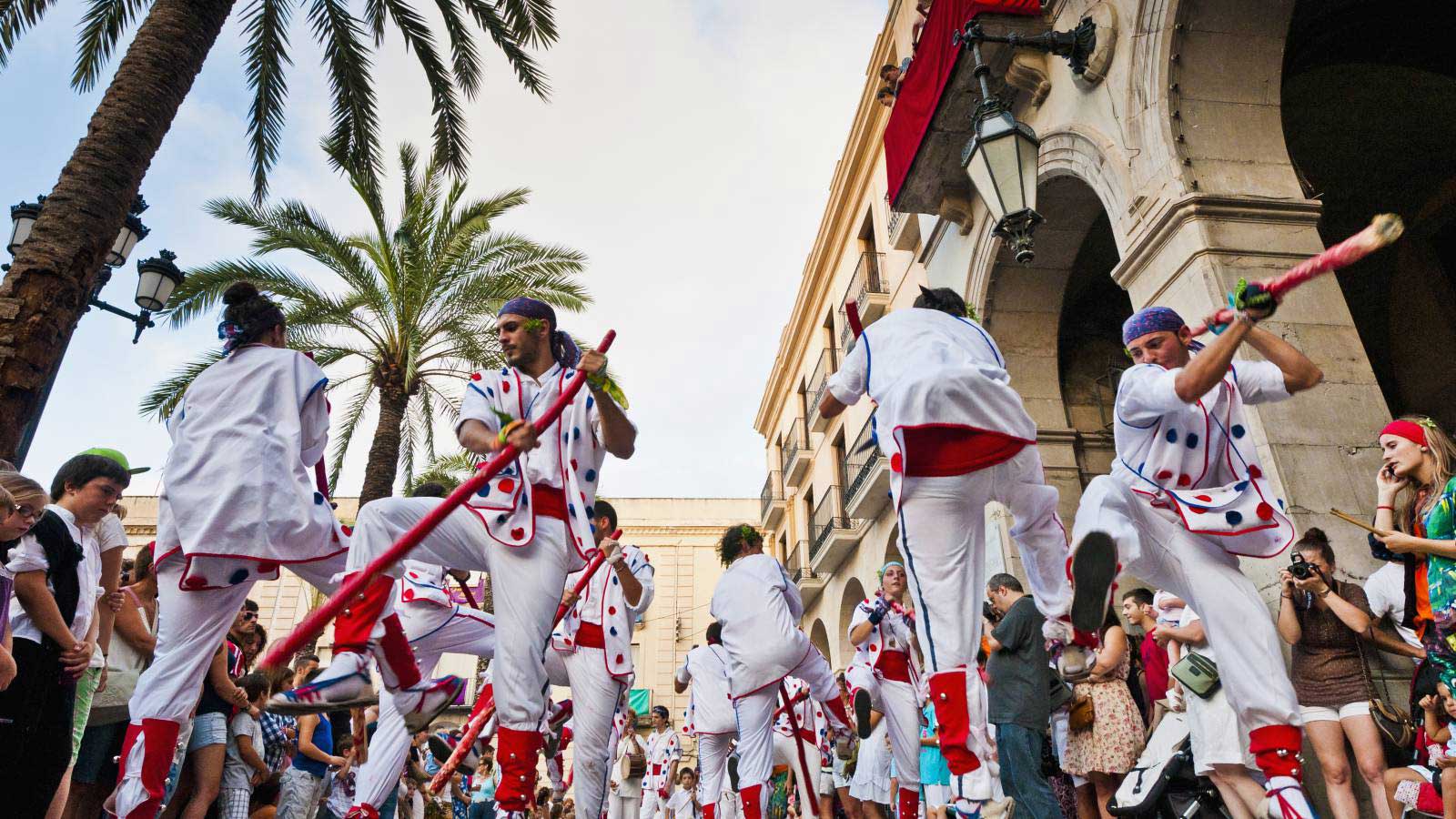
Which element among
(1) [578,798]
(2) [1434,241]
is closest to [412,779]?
(1) [578,798]

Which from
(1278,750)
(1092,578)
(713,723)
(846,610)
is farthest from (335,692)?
(846,610)

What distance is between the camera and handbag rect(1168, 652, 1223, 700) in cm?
490

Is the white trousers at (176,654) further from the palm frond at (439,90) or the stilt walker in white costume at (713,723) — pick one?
the palm frond at (439,90)

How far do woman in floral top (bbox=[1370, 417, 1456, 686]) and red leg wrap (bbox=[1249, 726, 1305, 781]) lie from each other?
43.8 inches

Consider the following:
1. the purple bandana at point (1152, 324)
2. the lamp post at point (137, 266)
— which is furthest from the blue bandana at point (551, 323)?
the lamp post at point (137, 266)

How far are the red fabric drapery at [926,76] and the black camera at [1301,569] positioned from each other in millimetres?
6645

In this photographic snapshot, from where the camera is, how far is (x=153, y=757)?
3646 mm

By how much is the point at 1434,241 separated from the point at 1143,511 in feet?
34.3

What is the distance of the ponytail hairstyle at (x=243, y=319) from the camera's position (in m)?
4.38

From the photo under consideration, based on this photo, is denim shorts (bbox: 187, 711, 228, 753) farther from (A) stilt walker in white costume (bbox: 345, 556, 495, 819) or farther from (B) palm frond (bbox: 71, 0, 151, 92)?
(B) palm frond (bbox: 71, 0, 151, 92)

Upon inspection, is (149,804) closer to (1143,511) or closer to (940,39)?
(1143,511)

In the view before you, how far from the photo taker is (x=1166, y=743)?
5695 millimetres

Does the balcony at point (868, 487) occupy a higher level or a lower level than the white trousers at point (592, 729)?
higher

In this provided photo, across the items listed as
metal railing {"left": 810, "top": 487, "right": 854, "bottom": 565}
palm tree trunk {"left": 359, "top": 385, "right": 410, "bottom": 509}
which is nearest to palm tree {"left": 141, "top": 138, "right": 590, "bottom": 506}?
palm tree trunk {"left": 359, "top": 385, "right": 410, "bottom": 509}
